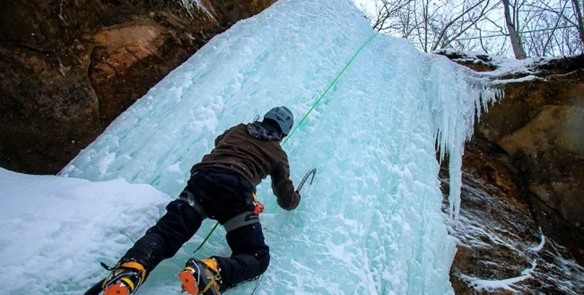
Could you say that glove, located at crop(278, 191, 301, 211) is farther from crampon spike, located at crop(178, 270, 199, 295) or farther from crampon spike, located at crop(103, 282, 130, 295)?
crampon spike, located at crop(103, 282, 130, 295)

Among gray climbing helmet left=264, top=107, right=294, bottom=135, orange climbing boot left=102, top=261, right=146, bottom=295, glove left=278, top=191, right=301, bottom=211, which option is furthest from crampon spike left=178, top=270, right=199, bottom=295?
gray climbing helmet left=264, top=107, right=294, bottom=135

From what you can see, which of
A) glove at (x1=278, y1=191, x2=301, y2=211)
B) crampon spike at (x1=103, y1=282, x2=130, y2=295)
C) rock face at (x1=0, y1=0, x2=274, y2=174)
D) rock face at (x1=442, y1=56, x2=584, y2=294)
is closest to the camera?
crampon spike at (x1=103, y1=282, x2=130, y2=295)

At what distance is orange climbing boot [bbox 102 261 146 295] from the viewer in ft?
5.00

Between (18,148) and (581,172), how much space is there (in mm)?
5199

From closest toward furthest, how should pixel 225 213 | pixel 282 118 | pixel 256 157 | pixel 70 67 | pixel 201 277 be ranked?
pixel 201 277, pixel 225 213, pixel 256 157, pixel 282 118, pixel 70 67

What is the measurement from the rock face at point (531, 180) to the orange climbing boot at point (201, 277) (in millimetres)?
2290

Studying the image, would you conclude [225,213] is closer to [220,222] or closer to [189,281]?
[220,222]

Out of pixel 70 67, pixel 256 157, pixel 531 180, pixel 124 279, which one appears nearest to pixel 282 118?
pixel 256 157

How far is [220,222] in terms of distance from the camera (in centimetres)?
209

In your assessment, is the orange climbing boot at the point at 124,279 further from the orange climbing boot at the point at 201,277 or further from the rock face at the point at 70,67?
the rock face at the point at 70,67

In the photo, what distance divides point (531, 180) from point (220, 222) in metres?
3.90

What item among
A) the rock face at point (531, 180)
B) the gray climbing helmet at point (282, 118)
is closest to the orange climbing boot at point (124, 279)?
the gray climbing helmet at point (282, 118)

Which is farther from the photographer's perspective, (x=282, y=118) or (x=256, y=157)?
(x=282, y=118)

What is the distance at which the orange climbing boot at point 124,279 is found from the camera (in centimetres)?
152
